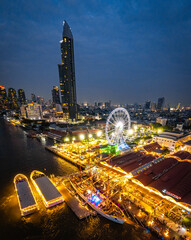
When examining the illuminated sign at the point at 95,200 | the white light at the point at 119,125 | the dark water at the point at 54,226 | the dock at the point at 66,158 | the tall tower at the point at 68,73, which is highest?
the tall tower at the point at 68,73

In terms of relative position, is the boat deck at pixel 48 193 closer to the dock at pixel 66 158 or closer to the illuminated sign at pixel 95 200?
the illuminated sign at pixel 95 200

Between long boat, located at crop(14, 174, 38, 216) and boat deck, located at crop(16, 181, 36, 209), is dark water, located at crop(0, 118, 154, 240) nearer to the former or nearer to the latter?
long boat, located at crop(14, 174, 38, 216)

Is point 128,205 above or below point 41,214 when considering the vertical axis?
above

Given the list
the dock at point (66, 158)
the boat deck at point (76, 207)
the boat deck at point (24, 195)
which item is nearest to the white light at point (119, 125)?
the dock at point (66, 158)

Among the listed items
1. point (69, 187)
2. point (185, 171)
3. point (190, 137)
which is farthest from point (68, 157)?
point (190, 137)

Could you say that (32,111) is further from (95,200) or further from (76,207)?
(95,200)

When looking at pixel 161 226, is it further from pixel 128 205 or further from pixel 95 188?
pixel 95 188

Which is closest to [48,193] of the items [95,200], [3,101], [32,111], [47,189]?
[47,189]
